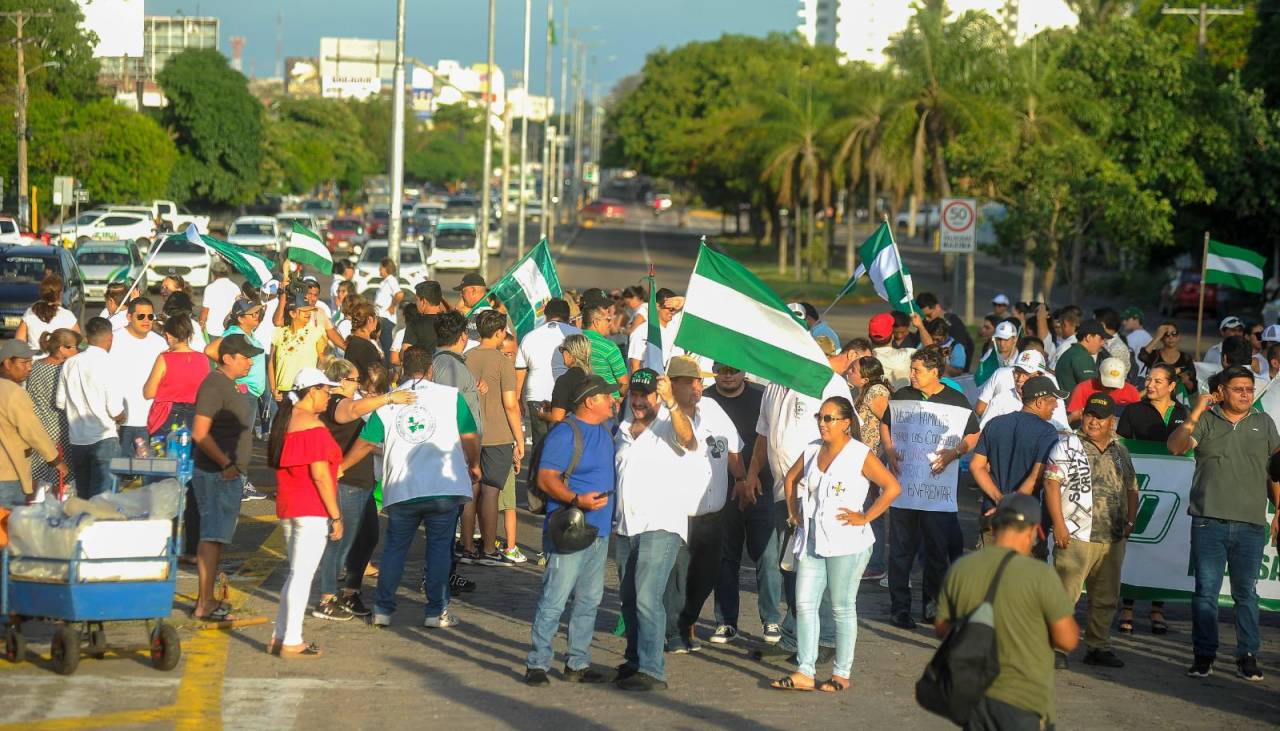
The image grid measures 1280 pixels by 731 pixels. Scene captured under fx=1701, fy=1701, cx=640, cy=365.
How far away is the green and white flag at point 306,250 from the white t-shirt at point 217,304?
129 centimetres

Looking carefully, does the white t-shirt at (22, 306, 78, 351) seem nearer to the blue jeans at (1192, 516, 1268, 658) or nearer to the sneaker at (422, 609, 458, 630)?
the sneaker at (422, 609, 458, 630)

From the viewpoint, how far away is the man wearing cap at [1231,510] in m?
9.47

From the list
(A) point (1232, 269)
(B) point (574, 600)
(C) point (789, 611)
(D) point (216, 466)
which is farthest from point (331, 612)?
(A) point (1232, 269)

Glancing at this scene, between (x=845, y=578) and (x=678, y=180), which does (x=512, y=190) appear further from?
(x=845, y=578)

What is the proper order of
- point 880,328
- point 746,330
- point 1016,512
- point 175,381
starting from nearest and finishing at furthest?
point 1016,512, point 746,330, point 175,381, point 880,328

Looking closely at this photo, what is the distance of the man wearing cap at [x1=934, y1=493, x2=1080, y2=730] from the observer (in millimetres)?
6086

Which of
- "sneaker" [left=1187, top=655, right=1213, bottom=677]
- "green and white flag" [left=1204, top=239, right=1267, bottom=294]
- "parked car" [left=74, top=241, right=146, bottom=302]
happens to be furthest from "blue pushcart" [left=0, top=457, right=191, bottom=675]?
"parked car" [left=74, top=241, right=146, bottom=302]

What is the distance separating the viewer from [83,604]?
8.44 metres

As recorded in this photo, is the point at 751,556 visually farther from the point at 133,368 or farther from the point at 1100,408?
the point at 133,368

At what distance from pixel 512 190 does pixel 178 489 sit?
111m

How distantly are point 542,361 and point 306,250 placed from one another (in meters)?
6.45

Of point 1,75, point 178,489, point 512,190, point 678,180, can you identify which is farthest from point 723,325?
point 512,190

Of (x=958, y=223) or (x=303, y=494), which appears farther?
(x=958, y=223)

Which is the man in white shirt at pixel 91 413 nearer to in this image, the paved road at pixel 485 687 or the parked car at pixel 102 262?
the paved road at pixel 485 687
